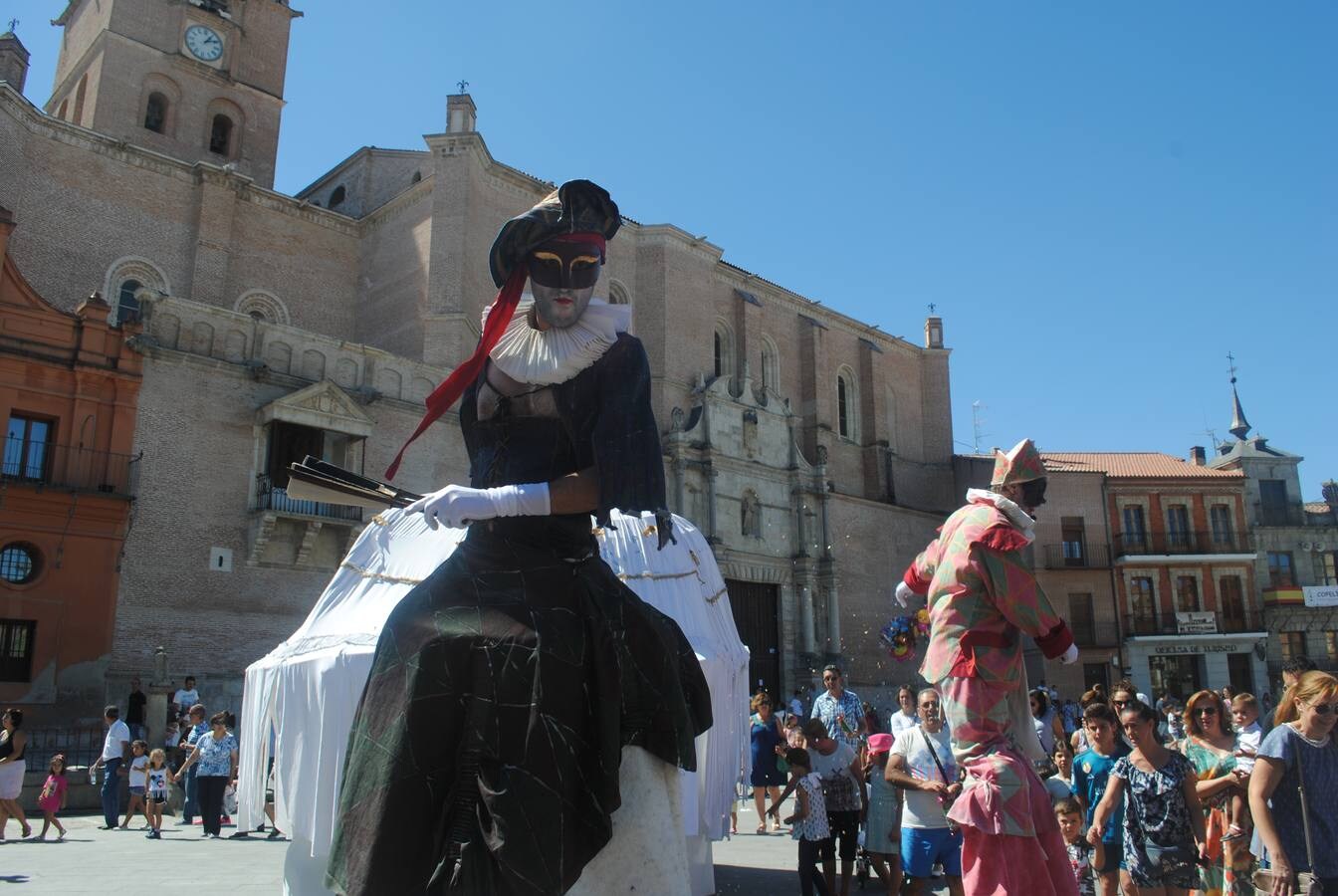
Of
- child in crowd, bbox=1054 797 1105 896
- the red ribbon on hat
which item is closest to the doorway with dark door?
child in crowd, bbox=1054 797 1105 896

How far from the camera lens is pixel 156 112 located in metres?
27.8

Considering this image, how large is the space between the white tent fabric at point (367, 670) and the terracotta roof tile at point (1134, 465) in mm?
32561

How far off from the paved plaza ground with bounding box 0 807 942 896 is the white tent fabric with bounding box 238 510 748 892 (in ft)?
2.07

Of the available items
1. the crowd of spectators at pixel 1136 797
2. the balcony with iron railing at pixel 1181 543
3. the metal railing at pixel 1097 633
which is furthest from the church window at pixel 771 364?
Result: the crowd of spectators at pixel 1136 797

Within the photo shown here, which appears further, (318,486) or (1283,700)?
(1283,700)

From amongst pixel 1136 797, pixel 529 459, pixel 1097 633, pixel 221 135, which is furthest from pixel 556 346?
pixel 1097 633

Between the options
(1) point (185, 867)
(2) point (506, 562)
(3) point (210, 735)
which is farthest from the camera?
(3) point (210, 735)

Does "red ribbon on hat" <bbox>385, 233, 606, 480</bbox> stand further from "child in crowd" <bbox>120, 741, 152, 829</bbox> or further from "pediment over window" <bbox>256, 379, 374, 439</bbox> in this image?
"pediment over window" <bbox>256, 379, 374, 439</bbox>

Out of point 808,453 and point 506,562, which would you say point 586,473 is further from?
point 808,453

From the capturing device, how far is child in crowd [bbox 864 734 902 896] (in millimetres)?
7445

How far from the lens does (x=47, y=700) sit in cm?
1662

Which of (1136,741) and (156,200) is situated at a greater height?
(156,200)

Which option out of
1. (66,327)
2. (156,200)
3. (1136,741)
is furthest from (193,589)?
(1136,741)

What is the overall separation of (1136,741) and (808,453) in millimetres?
29566
